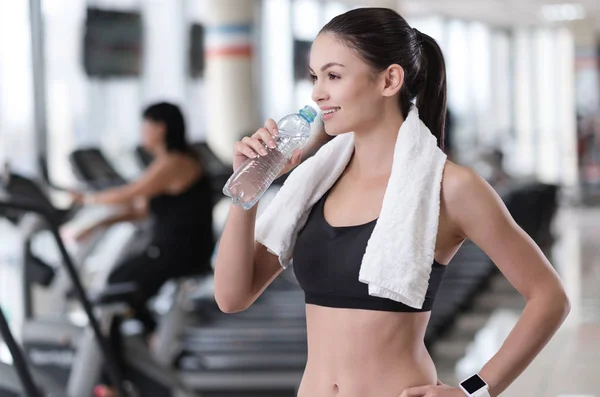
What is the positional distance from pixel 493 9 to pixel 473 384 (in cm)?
1716

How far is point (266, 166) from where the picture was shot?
5.14 feet

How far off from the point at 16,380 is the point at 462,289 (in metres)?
4.71

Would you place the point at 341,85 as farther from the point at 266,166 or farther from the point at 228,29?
the point at 228,29

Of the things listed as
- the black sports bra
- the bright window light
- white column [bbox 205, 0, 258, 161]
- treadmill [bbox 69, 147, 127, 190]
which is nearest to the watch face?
the black sports bra

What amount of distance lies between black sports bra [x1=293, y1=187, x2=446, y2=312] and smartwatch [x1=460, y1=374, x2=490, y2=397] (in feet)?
0.42

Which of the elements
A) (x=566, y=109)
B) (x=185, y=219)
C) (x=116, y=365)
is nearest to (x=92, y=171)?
(x=185, y=219)

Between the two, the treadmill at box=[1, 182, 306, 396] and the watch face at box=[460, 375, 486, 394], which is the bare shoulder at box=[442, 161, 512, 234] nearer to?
the watch face at box=[460, 375, 486, 394]

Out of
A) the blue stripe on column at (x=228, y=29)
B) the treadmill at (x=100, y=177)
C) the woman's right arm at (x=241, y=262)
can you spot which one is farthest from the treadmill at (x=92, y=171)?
the blue stripe on column at (x=228, y=29)

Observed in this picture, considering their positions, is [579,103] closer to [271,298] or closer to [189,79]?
[189,79]

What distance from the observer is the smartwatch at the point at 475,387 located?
1471 mm

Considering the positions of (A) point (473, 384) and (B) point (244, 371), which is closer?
Answer: (A) point (473, 384)

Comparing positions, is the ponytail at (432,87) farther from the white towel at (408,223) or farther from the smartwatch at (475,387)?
the smartwatch at (475,387)

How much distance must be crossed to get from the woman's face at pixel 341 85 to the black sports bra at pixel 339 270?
0.16 meters

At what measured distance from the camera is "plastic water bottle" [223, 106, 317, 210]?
5.12 ft
